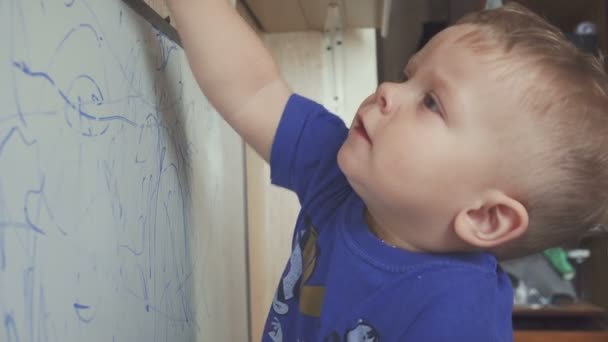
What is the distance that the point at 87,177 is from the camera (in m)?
0.43

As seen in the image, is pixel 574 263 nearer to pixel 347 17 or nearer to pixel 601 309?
pixel 601 309

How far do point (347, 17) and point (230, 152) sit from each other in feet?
1.41

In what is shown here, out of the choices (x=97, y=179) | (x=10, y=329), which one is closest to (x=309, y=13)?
(x=97, y=179)

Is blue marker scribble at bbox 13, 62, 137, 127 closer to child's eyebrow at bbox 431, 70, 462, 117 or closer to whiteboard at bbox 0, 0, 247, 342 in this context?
whiteboard at bbox 0, 0, 247, 342

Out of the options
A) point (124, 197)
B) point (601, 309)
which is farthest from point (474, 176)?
point (601, 309)

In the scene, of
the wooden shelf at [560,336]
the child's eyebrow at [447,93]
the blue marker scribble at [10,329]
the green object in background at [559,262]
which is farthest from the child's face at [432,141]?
the green object in background at [559,262]

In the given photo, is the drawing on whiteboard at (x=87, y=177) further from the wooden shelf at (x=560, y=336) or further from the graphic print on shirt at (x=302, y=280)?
the wooden shelf at (x=560, y=336)

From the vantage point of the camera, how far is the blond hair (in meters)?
0.57

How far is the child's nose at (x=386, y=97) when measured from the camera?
0.60 meters

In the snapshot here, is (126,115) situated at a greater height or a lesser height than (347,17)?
lesser

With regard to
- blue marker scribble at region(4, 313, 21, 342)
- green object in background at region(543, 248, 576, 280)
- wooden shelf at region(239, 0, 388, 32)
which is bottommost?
green object in background at region(543, 248, 576, 280)

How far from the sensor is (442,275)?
59 centimetres

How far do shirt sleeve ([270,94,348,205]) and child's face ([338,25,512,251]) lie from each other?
0.08 m

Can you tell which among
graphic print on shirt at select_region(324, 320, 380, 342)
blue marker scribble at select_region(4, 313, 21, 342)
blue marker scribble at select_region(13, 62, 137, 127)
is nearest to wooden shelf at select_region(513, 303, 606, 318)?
graphic print on shirt at select_region(324, 320, 380, 342)
